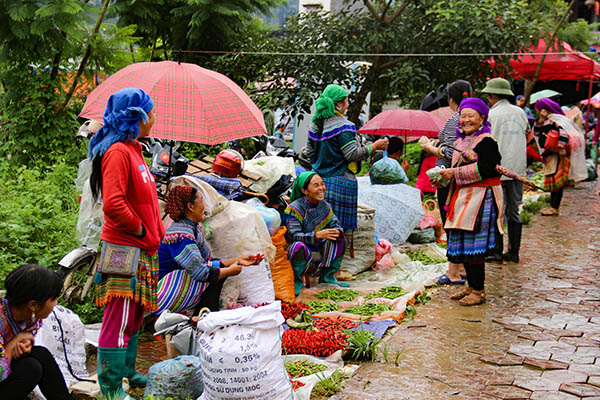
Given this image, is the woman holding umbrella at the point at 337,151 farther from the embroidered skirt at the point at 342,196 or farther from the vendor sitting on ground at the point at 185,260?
the vendor sitting on ground at the point at 185,260

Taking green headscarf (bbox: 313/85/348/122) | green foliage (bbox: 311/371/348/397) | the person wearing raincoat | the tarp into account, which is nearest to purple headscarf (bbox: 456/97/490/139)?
green headscarf (bbox: 313/85/348/122)

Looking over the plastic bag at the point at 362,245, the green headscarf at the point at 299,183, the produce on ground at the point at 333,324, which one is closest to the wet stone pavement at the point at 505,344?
the produce on ground at the point at 333,324

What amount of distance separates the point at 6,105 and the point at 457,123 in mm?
6209

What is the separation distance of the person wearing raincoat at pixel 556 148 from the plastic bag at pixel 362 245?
4.84 meters

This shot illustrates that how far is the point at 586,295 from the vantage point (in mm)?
6441

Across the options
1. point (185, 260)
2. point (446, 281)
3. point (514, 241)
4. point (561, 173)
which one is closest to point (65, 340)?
point (185, 260)

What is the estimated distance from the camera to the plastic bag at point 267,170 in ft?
20.8

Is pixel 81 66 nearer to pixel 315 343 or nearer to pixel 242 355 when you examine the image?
pixel 315 343

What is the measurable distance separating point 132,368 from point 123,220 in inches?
44.1

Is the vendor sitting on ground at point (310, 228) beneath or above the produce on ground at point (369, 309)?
above

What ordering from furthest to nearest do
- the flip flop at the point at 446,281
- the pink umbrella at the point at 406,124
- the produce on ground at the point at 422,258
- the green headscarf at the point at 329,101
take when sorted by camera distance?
the pink umbrella at the point at 406,124 → the produce on ground at the point at 422,258 → the flip flop at the point at 446,281 → the green headscarf at the point at 329,101

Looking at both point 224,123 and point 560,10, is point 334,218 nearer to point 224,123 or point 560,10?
point 224,123

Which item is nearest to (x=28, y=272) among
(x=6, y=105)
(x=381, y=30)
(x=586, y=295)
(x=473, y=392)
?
(x=473, y=392)

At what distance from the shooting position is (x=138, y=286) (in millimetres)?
3855
